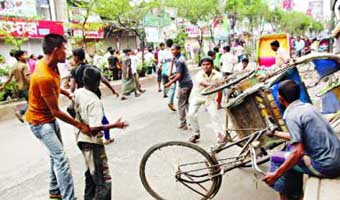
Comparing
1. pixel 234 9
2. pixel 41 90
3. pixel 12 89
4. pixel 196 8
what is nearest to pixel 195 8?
pixel 196 8

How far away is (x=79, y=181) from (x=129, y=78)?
6779mm

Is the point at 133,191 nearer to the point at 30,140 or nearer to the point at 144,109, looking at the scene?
the point at 30,140

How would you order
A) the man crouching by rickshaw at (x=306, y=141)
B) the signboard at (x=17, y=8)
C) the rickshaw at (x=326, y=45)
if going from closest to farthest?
the man crouching by rickshaw at (x=306, y=141) < the rickshaw at (x=326, y=45) < the signboard at (x=17, y=8)

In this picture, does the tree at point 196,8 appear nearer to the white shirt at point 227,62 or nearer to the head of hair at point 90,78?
the white shirt at point 227,62

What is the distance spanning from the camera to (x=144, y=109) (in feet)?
31.3

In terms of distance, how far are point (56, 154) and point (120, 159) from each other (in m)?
1.96

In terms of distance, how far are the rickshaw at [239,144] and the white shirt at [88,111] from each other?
68 centimetres

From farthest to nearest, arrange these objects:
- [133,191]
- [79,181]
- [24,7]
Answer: [24,7] < [79,181] < [133,191]

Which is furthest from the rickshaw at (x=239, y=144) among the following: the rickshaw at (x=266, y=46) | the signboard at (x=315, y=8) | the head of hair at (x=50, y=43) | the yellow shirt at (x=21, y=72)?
the signboard at (x=315, y=8)

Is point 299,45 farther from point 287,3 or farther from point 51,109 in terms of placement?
point 51,109

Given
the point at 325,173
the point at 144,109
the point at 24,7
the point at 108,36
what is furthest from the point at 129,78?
the point at 108,36

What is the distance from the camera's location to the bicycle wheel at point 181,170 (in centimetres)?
366

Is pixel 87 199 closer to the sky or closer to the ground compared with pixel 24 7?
closer to the ground

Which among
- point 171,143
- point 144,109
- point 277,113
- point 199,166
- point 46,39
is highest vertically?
point 46,39
